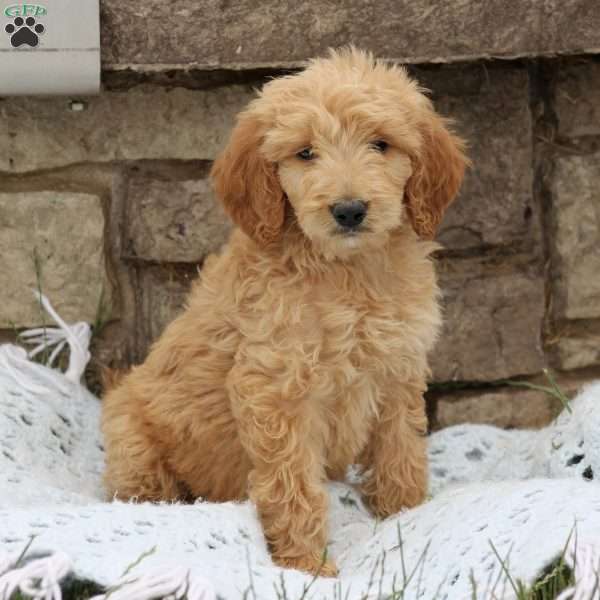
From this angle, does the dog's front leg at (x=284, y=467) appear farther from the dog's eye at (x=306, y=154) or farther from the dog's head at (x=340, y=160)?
the dog's eye at (x=306, y=154)

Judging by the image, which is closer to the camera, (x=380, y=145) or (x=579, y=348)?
(x=380, y=145)

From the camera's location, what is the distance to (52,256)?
4.52m

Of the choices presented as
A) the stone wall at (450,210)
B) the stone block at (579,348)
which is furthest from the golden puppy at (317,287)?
the stone block at (579,348)

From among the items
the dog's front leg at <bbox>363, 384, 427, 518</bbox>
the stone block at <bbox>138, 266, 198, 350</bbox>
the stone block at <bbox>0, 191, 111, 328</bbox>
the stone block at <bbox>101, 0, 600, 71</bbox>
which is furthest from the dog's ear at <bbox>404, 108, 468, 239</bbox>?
the stone block at <bbox>0, 191, 111, 328</bbox>

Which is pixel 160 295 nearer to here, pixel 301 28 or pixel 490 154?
pixel 301 28

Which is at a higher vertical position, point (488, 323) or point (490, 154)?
point (490, 154)

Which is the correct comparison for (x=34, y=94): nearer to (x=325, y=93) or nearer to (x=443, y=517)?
(x=325, y=93)

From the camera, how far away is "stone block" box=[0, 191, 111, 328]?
446cm

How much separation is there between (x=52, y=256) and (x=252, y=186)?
4.40 feet

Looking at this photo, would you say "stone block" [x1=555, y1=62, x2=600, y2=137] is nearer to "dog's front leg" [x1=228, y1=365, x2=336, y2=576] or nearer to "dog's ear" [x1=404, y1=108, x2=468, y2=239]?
"dog's ear" [x1=404, y1=108, x2=468, y2=239]

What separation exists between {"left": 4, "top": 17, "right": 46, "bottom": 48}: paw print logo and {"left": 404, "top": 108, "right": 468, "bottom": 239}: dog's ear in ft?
4.74

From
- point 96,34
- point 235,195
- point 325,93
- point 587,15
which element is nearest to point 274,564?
point 235,195

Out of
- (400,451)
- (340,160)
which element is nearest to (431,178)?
(340,160)

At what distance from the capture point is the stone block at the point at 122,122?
437 centimetres
